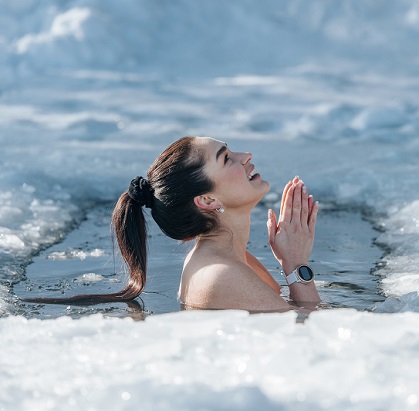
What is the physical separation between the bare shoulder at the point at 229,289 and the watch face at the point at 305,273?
1.02 feet

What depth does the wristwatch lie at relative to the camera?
416 centimetres

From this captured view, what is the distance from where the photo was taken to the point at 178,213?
3.92 meters

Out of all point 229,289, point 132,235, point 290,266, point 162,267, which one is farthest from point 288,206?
point 162,267

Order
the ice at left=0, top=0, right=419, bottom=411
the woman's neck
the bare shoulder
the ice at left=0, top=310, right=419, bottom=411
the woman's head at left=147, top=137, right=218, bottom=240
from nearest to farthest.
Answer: the ice at left=0, top=310, right=419, bottom=411
the ice at left=0, top=0, right=419, bottom=411
the bare shoulder
the woman's head at left=147, top=137, right=218, bottom=240
the woman's neck

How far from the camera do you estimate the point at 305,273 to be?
13.7 ft

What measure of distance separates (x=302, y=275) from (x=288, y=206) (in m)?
0.34

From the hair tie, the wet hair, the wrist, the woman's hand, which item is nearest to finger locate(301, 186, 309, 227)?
the woman's hand

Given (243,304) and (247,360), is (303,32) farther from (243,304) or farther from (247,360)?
(247,360)

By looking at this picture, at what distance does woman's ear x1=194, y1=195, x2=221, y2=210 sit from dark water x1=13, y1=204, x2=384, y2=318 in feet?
1.67

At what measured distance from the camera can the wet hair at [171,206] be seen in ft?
12.8

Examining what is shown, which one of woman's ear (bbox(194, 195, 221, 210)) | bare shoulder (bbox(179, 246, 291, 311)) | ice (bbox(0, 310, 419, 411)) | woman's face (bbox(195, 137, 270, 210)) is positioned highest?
woman's face (bbox(195, 137, 270, 210))

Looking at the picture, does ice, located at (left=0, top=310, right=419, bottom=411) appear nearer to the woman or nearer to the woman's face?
the woman

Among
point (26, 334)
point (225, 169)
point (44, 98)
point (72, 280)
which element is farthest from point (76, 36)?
point (26, 334)

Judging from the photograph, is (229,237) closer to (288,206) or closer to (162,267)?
(288,206)
